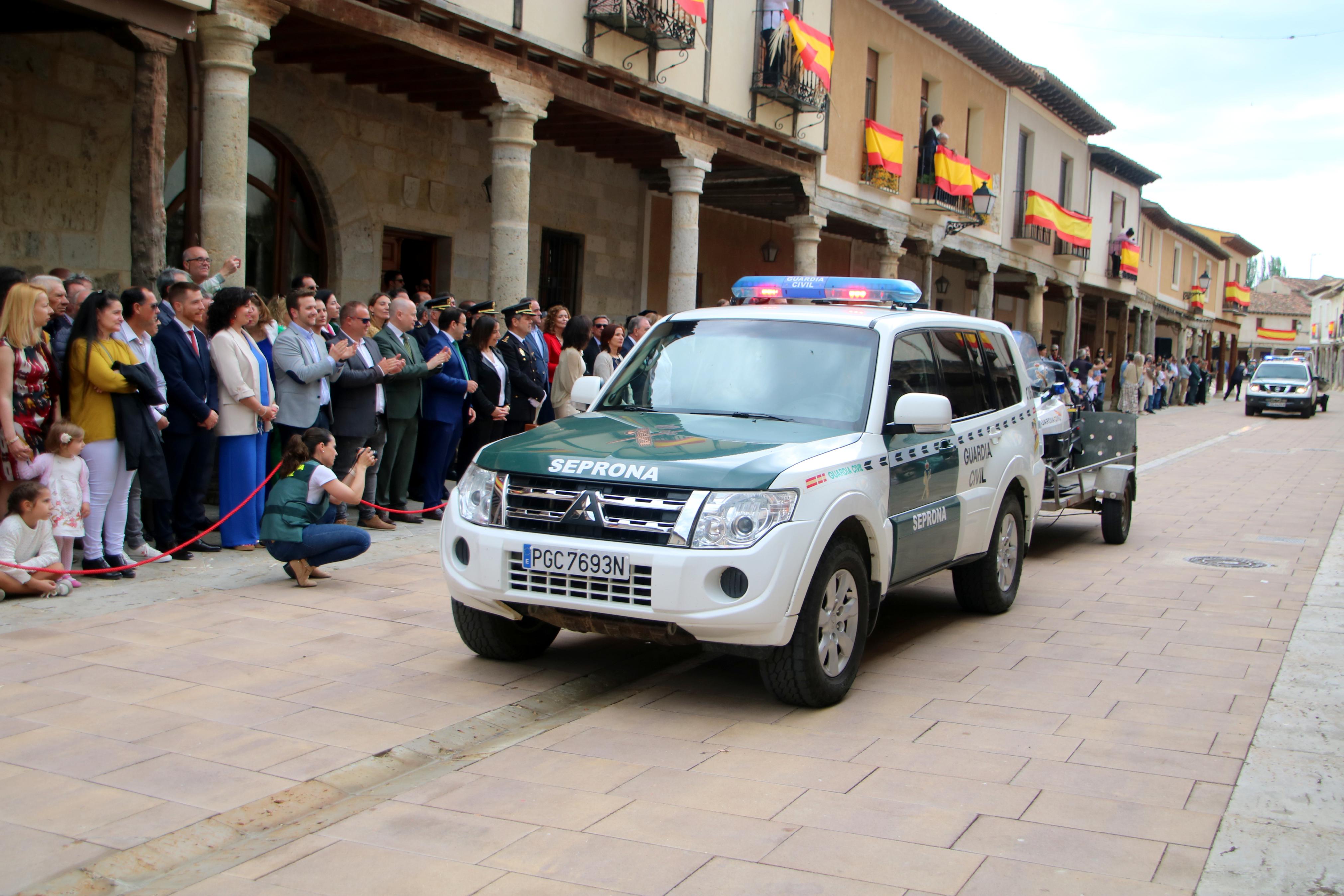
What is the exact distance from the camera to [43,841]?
3.88m

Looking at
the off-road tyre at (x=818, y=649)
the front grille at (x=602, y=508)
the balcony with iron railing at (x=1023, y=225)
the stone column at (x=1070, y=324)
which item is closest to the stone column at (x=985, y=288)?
the balcony with iron railing at (x=1023, y=225)

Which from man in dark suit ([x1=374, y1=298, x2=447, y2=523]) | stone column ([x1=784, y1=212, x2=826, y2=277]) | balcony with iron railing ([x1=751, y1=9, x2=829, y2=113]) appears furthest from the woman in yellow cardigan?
stone column ([x1=784, y1=212, x2=826, y2=277])

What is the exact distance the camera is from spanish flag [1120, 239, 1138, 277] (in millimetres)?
41156

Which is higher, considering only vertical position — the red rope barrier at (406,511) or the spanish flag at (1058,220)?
the spanish flag at (1058,220)

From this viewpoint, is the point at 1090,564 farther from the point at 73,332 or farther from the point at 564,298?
the point at 564,298

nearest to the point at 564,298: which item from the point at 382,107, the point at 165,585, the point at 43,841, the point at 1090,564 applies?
the point at 382,107

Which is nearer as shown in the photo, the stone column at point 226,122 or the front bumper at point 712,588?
the front bumper at point 712,588

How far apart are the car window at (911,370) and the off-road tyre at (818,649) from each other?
923mm

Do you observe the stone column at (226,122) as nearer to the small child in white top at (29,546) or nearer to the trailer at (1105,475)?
the small child in white top at (29,546)

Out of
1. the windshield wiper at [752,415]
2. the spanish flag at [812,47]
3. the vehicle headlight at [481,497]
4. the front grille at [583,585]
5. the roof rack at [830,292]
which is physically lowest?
the front grille at [583,585]

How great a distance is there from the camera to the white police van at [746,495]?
526cm

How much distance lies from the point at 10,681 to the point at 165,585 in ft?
6.57

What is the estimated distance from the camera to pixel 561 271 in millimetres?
19938

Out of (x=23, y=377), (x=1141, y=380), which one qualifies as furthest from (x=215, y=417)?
(x=1141, y=380)
